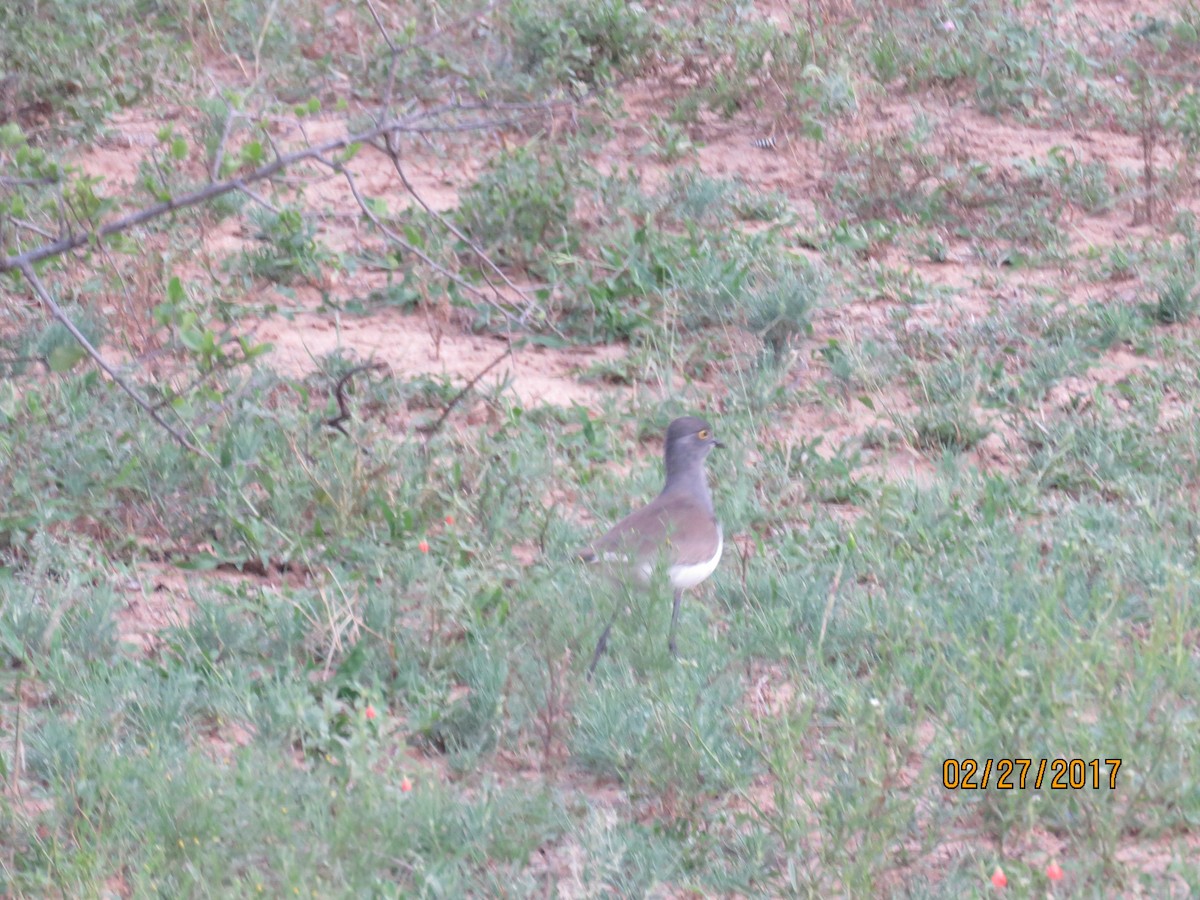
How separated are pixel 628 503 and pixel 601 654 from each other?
4.09ft

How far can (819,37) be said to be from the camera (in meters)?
9.49

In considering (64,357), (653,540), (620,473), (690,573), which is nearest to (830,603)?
(690,573)

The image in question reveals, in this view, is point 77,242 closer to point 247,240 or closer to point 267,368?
point 267,368

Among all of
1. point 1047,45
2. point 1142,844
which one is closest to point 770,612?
point 1142,844

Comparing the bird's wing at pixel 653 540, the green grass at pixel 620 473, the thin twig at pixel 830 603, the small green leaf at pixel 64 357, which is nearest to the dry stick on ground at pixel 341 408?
the green grass at pixel 620 473

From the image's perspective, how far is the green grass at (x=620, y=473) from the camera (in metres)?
3.69

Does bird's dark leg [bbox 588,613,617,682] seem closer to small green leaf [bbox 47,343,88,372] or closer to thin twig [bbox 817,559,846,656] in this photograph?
thin twig [bbox 817,559,846,656]

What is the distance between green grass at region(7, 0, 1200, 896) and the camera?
3689mm

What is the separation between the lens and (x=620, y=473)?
19.9 feet

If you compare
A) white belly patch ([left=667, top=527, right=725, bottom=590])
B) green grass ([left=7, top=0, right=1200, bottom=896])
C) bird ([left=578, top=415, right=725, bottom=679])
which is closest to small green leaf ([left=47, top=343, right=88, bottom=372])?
green grass ([left=7, top=0, right=1200, bottom=896])

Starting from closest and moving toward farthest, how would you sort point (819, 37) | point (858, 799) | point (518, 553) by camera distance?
point (858, 799) → point (518, 553) → point (819, 37)

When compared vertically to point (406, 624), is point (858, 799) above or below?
above

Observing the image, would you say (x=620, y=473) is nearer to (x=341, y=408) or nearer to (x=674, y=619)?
(x=341, y=408)

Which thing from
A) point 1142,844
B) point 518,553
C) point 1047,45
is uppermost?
point 1047,45
